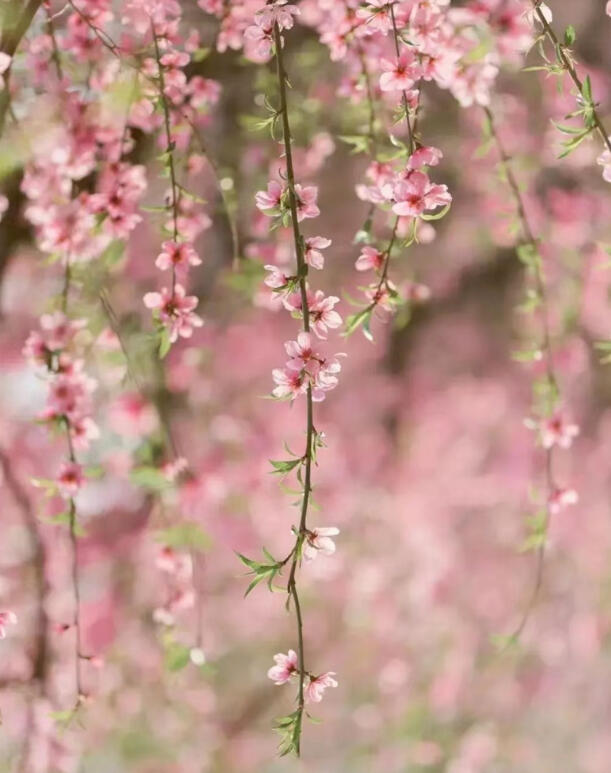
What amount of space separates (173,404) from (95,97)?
0.54m

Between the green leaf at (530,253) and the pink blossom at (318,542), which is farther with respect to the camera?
the green leaf at (530,253)

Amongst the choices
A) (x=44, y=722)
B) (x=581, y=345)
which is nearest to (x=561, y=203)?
(x=581, y=345)

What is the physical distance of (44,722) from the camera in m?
0.89

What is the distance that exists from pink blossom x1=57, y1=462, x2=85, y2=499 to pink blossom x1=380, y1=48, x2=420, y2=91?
34cm

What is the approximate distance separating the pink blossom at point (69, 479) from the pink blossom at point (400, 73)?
342 mm

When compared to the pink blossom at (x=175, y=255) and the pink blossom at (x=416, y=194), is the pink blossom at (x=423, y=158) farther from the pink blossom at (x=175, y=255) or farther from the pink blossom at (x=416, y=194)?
the pink blossom at (x=175, y=255)

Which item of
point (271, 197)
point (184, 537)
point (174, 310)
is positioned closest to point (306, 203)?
point (271, 197)

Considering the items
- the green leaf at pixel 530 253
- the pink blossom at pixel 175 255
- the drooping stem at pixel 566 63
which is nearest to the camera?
the drooping stem at pixel 566 63

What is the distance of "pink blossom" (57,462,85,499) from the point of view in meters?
0.68

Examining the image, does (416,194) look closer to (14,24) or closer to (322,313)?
(322,313)

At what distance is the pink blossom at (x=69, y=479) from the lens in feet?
2.22

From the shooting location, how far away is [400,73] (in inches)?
22.2

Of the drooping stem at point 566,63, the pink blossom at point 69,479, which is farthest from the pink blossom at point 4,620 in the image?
the drooping stem at point 566,63

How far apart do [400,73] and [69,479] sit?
0.36 m
